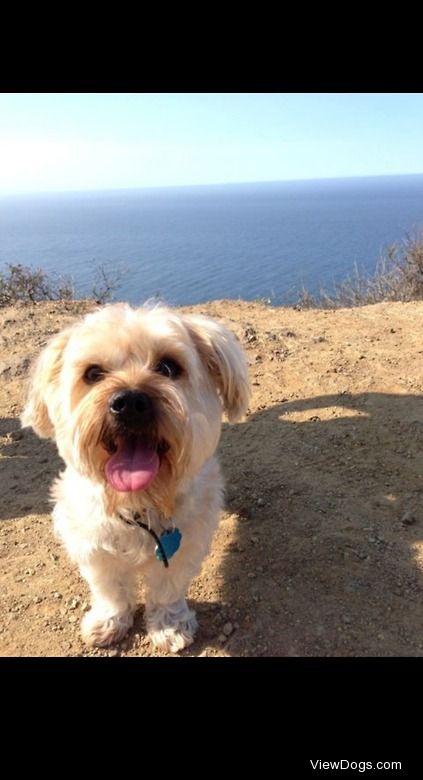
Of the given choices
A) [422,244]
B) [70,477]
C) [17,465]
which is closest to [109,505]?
[70,477]

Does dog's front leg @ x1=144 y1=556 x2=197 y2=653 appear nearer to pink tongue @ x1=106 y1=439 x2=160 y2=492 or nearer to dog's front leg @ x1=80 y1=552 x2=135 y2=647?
dog's front leg @ x1=80 y1=552 x2=135 y2=647

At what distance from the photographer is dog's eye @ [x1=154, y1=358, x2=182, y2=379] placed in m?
2.25

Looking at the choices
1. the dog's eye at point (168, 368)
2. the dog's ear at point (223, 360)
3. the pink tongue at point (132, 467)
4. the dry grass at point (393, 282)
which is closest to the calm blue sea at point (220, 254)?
the dry grass at point (393, 282)

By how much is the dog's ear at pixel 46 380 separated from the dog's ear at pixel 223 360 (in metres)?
0.58

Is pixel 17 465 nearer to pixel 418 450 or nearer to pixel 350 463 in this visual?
pixel 350 463

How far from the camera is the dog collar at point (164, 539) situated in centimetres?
237

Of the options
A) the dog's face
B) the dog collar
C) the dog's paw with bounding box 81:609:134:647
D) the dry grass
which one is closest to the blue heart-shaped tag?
the dog collar

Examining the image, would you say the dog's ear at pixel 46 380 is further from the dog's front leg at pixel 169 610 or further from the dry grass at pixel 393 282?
the dry grass at pixel 393 282

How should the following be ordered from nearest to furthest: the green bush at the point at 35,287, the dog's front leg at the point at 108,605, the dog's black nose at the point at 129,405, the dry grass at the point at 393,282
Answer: the dog's black nose at the point at 129,405
the dog's front leg at the point at 108,605
the green bush at the point at 35,287
the dry grass at the point at 393,282

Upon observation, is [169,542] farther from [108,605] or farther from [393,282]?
[393,282]

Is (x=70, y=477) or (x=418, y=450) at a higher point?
(x=70, y=477)

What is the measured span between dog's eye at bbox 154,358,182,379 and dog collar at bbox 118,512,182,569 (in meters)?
0.63
